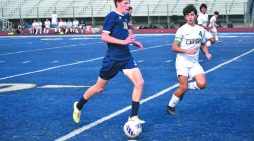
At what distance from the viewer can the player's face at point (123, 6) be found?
5.70m

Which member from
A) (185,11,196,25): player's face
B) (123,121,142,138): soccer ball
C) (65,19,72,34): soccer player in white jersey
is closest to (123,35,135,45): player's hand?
(123,121,142,138): soccer ball

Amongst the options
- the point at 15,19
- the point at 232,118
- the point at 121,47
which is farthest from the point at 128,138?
the point at 15,19

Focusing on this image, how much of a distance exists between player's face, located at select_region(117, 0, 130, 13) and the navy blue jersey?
0.08m

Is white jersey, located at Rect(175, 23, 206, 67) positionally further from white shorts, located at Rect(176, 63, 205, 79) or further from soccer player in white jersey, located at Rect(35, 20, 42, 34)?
soccer player in white jersey, located at Rect(35, 20, 42, 34)

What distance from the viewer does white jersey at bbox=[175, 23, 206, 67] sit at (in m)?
6.73

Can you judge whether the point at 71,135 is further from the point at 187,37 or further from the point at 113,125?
the point at 187,37

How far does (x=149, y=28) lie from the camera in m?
45.3

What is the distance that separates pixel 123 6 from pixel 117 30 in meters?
0.31

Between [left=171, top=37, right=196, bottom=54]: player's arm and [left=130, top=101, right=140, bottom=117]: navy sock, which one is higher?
[left=171, top=37, right=196, bottom=54]: player's arm

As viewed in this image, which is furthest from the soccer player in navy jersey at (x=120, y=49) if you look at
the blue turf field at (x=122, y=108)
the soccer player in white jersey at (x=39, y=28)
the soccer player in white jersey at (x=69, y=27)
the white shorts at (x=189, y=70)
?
the soccer player in white jersey at (x=39, y=28)

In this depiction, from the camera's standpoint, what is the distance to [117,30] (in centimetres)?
585

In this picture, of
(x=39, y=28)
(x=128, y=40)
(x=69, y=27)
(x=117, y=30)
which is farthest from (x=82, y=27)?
(x=128, y=40)

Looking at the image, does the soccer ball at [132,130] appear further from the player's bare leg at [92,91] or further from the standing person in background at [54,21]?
the standing person in background at [54,21]

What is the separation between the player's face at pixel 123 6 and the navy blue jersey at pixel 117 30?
8 centimetres
